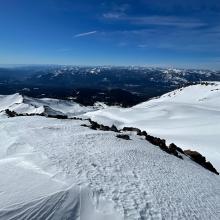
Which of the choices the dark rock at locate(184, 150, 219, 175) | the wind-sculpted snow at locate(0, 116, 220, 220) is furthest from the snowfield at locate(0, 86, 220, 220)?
the dark rock at locate(184, 150, 219, 175)

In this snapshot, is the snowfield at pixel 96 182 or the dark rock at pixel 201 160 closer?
the snowfield at pixel 96 182

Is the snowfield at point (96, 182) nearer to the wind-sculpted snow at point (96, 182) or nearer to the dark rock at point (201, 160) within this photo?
the wind-sculpted snow at point (96, 182)

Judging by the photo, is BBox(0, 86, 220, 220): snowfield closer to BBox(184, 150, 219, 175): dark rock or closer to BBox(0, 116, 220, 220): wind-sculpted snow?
BBox(0, 116, 220, 220): wind-sculpted snow

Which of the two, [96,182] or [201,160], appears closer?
[96,182]

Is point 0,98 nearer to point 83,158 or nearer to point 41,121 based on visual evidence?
point 41,121

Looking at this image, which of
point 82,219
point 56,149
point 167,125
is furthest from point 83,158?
point 167,125

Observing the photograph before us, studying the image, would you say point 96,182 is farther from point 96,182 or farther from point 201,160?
point 201,160

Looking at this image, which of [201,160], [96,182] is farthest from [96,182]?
[201,160]

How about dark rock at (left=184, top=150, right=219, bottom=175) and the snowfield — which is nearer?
the snowfield

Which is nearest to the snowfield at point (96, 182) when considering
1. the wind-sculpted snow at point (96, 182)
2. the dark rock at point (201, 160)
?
the wind-sculpted snow at point (96, 182)
